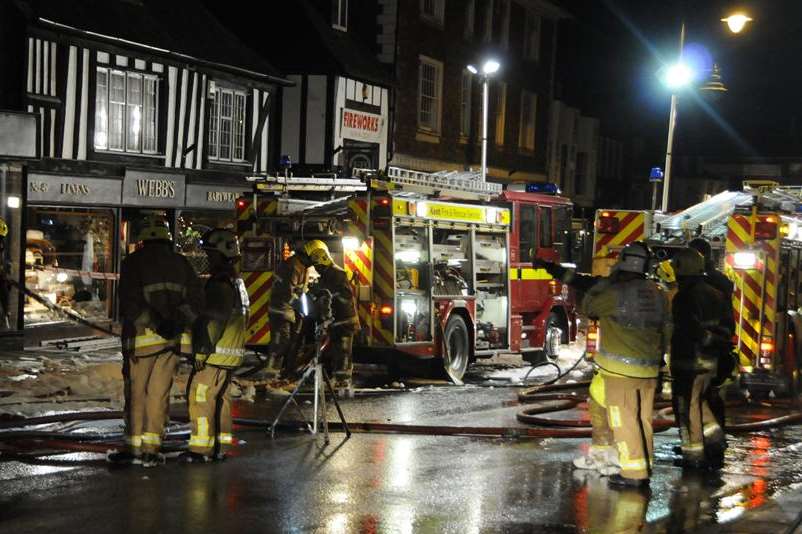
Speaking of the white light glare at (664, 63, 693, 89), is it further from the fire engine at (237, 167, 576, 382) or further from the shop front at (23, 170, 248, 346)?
the shop front at (23, 170, 248, 346)

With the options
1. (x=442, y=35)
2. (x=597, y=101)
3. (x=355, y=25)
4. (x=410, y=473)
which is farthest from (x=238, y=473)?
(x=597, y=101)

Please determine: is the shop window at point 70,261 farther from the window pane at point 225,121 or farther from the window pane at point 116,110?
the window pane at point 225,121

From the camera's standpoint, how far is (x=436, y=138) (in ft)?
Answer: 116

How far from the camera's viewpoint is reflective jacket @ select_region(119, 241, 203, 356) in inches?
383

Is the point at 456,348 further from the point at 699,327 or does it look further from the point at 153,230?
the point at 153,230

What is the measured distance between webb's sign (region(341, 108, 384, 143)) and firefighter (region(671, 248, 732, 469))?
65.5 feet

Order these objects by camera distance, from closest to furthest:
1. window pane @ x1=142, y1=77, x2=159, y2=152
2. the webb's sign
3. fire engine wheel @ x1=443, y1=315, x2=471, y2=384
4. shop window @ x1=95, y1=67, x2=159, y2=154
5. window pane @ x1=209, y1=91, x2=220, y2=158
Result: fire engine wheel @ x1=443, y1=315, x2=471, y2=384 → shop window @ x1=95, y1=67, x2=159, y2=154 → window pane @ x1=142, y1=77, x2=159, y2=152 → window pane @ x1=209, y1=91, x2=220, y2=158 → the webb's sign

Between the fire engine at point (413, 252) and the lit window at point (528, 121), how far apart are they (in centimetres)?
2206

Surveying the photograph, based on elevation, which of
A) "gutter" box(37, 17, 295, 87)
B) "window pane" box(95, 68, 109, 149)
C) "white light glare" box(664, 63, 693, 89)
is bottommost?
"window pane" box(95, 68, 109, 149)

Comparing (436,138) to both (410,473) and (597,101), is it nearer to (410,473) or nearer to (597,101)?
(597,101)

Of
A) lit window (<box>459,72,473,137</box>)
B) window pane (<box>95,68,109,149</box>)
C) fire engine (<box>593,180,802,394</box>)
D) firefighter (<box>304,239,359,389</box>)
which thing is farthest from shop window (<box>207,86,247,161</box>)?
fire engine (<box>593,180,802,394</box>)

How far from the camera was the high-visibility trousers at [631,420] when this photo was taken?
962 centimetres

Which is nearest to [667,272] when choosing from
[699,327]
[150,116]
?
[699,327]

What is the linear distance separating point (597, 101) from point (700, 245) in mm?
36063
